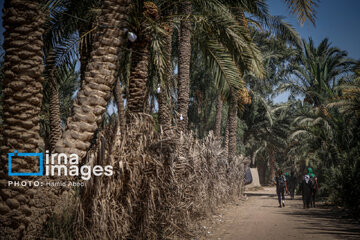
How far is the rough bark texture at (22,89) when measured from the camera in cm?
441

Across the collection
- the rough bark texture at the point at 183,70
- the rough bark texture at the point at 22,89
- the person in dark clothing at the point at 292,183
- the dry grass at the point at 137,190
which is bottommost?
the person in dark clothing at the point at 292,183

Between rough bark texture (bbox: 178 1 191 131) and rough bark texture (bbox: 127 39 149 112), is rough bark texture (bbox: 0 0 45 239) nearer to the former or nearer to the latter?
rough bark texture (bbox: 127 39 149 112)

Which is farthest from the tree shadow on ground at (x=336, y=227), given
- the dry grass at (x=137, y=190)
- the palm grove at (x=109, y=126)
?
the dry grass at (x=137, y=190)

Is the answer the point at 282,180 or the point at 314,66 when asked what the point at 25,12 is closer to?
the point at 282,180

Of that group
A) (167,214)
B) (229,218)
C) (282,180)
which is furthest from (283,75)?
(167,214)

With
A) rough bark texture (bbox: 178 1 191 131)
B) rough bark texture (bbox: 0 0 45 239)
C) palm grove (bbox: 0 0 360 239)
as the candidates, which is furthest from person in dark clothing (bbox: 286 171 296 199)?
rough bark texture (bbox: 0 0 45 239)

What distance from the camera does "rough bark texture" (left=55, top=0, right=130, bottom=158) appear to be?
491 centimetres

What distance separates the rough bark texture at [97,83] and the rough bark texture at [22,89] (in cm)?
56

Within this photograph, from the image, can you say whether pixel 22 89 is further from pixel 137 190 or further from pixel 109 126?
pixel 137 190

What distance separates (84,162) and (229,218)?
20.4 ft

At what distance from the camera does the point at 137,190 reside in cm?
536

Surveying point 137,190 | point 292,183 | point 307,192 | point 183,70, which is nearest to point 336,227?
point 307,192

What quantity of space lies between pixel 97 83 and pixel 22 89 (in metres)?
1.17

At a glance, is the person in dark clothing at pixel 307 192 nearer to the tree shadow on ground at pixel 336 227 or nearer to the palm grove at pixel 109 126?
the palm grove at pixel 109 126
